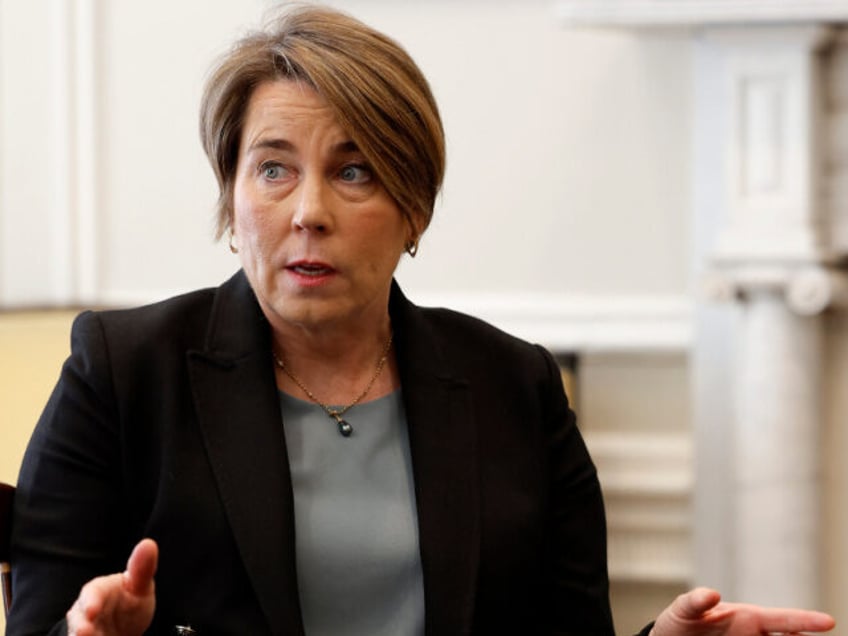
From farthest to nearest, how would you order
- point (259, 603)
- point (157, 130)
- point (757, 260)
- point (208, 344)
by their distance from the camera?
1. point (157, 130)
2. point (757, 260)
3. point (208, 344)
4. point (259, 603)

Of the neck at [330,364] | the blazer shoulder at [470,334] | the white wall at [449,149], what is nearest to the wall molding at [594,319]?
the white wall at [449,149]

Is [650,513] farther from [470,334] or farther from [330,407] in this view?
[330,407]

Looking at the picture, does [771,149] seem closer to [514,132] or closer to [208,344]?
[514,132]

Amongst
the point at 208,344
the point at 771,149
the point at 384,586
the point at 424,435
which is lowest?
the point at 384,586

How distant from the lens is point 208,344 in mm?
1934

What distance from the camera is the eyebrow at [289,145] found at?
1.87 m

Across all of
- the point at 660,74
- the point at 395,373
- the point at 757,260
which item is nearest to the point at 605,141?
the point at 660,74

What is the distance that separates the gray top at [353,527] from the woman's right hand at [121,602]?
35 centimetres

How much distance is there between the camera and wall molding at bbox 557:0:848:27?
9.45 feet

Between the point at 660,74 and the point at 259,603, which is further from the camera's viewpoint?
the point at 660,74

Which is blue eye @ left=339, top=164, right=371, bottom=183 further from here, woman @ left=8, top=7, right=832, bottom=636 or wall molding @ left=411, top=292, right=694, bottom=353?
wall molding @ left=411, top=292, right=694, bottom=353

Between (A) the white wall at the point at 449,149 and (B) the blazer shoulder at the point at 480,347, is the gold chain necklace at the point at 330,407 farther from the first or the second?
(A) the white wall at the point at 449,149

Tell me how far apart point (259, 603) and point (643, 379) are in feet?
5.17

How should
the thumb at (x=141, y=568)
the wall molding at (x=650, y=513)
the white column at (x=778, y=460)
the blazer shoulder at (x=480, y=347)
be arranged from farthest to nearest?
the wall molding at (x=650, y=513) < the white column at (x=778, y=460) < the blazer shoulder at (x=480, y=347) < the thumb at (x=141, y=568)
